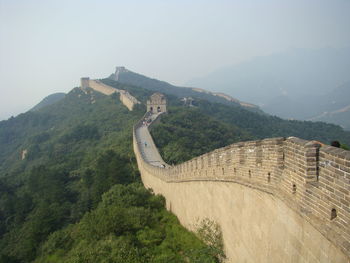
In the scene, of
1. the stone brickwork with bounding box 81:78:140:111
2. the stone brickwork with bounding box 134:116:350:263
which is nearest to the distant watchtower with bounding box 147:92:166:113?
the stone brickwork with bounding box 81:78:140:111

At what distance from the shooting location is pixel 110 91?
78312 mm

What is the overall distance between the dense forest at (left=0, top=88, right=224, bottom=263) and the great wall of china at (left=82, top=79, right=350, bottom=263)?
80.1 inches

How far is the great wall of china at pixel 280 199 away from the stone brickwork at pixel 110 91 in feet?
160

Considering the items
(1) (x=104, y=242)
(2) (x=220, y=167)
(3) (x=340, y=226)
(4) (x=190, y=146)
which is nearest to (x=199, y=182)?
(2) (x=220, y=167)

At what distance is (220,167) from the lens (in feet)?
32.3

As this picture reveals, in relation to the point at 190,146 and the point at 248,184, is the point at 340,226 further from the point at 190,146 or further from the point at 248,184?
the point at 190,146

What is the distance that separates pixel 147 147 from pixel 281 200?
92.4 ft

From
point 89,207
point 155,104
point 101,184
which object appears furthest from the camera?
point 155,104

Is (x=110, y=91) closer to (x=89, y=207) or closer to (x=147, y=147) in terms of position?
(x=147, y=147)

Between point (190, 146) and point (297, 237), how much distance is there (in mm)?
32453

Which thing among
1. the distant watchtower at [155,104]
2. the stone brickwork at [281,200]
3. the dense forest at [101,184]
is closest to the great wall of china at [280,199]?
the stone brickwork at [281,200]

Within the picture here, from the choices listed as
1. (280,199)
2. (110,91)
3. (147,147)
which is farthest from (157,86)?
(280,199)

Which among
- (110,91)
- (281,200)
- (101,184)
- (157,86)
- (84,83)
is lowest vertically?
(101,184)

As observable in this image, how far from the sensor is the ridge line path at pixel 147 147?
28.3 meters
